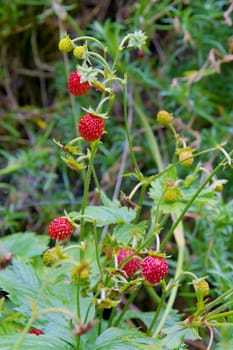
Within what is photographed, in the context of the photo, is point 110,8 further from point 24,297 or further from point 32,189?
point 24,297

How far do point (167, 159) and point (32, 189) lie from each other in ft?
1.17

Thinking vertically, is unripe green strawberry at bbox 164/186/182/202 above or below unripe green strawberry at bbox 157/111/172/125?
below

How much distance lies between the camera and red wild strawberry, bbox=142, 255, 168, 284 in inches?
29.9

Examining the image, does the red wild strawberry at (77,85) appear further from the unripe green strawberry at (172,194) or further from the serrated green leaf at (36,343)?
the serrated green leaf at (36,343)

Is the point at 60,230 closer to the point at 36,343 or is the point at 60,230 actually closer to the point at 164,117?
the point at 36,343

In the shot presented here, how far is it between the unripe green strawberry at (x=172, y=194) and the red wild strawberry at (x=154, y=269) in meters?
0.15

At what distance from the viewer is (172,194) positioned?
90 cm

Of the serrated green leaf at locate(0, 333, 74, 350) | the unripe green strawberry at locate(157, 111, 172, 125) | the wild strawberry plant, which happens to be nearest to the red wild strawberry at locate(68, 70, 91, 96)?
the wild strawberry plant

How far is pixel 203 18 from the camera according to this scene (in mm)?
1537

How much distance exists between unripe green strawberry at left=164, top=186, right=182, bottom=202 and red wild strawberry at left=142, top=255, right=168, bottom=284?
0.15 meters

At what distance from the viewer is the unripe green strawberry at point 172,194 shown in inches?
35.4

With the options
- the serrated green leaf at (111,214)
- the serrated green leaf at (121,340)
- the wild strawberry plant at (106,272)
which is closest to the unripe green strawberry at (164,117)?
the wild strawberry plant at (106,272)

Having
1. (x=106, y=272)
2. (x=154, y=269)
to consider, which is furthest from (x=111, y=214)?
(x=154, y=269)

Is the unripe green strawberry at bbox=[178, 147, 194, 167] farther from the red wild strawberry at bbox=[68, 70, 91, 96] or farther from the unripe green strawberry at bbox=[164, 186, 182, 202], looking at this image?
the red wild strawberry at bbox=[68, 70, 91, 96]
